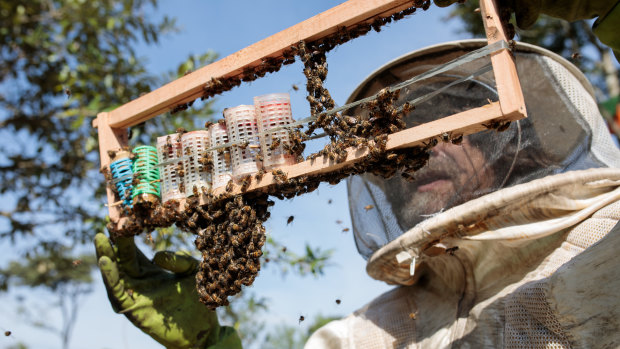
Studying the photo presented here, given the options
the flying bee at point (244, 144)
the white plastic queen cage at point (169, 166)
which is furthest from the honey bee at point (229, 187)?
the white plastic queen cage at point (169, 166)

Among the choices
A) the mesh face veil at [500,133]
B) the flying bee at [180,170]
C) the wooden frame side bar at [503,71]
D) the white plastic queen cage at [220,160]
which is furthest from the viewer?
the mesh face veil at [500,133]

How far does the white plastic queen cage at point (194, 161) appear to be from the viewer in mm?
2402

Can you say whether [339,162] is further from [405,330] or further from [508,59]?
[405,330]

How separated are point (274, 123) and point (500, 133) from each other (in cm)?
123

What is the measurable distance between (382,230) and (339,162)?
48.6 inches

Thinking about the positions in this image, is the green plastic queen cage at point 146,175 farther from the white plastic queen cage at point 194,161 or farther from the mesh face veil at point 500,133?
the mesh face veil at point 500,133

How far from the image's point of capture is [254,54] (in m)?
2.29

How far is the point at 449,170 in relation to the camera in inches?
115

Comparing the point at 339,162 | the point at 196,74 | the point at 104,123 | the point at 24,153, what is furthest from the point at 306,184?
the point at 24,153

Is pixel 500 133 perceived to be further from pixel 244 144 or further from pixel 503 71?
pixel 244 144

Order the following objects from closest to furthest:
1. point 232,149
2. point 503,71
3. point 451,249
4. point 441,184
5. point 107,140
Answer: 1. point 503,71
2. point 232,149
3. point 451,249
4. point 107,140
5. point 441,184

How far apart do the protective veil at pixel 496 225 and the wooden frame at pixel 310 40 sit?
127 mm

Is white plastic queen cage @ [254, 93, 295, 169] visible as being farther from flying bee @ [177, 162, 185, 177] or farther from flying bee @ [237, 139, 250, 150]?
flying bee @ [177, 162, 185, 177]

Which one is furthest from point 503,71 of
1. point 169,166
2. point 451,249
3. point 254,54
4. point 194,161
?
point 169,166
